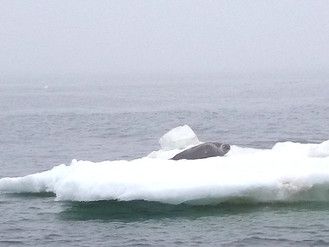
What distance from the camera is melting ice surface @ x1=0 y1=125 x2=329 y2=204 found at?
20812mm

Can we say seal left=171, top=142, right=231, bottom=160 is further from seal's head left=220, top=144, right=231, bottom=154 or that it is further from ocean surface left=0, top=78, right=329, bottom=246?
ocean surface left=0, top=78, right=329, bottom=246

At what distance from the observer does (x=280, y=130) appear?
4312 cm

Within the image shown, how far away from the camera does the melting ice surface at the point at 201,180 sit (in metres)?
20.8

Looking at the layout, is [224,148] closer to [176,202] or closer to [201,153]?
[201,153]

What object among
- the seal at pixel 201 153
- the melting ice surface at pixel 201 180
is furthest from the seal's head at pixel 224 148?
the melting ice surface at pixel 201 180

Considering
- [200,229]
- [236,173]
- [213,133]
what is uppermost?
[213,133]

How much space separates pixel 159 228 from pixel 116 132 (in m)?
24.7

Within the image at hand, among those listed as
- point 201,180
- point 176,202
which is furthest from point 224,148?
point 176,202

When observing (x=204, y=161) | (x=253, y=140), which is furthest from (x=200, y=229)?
(x=253, y=140)

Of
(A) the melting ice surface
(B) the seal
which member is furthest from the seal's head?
(A) the melting ice surface

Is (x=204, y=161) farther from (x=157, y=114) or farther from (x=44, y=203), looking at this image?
(x=157, y=114)

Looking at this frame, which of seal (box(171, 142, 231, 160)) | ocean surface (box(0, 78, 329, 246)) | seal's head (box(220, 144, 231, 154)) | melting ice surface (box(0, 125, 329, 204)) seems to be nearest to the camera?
ocean surface (box(0, 78, 329, 246))

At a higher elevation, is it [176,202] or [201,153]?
[201,153]

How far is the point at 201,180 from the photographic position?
2125 cm
